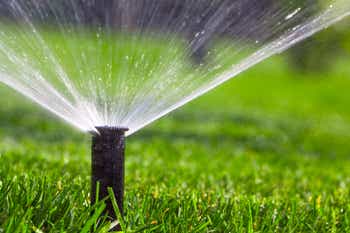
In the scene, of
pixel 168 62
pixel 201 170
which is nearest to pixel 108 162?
pixel 168 62

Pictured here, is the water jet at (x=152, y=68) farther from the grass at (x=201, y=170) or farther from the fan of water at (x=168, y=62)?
the grass at (x=201, y=170)

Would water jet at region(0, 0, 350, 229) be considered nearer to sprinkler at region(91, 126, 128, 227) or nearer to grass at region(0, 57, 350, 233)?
sprinkler at region(91, 126, 128, 227)

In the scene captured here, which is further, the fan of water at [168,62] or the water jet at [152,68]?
the fan of water at [168,62]

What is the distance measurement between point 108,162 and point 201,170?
2929 mm

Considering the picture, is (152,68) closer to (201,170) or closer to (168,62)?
(168,62)

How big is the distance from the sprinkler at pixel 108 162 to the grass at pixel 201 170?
110 millimetres

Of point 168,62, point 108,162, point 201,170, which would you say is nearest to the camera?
point 108,162

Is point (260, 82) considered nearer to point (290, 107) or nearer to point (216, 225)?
point (290, 107)

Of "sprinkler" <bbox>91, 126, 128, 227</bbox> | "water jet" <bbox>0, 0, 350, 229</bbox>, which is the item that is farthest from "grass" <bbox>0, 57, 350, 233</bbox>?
"water jet" <bbox>0, 0, 350, 229</bbox>

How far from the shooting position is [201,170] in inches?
221

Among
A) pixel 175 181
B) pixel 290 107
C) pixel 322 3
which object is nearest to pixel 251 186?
pixel 175 181

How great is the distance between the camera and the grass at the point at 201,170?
2.79 metres

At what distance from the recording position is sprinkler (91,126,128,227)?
107 inches

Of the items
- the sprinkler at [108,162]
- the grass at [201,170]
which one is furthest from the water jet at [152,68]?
the grass at [201,170]
